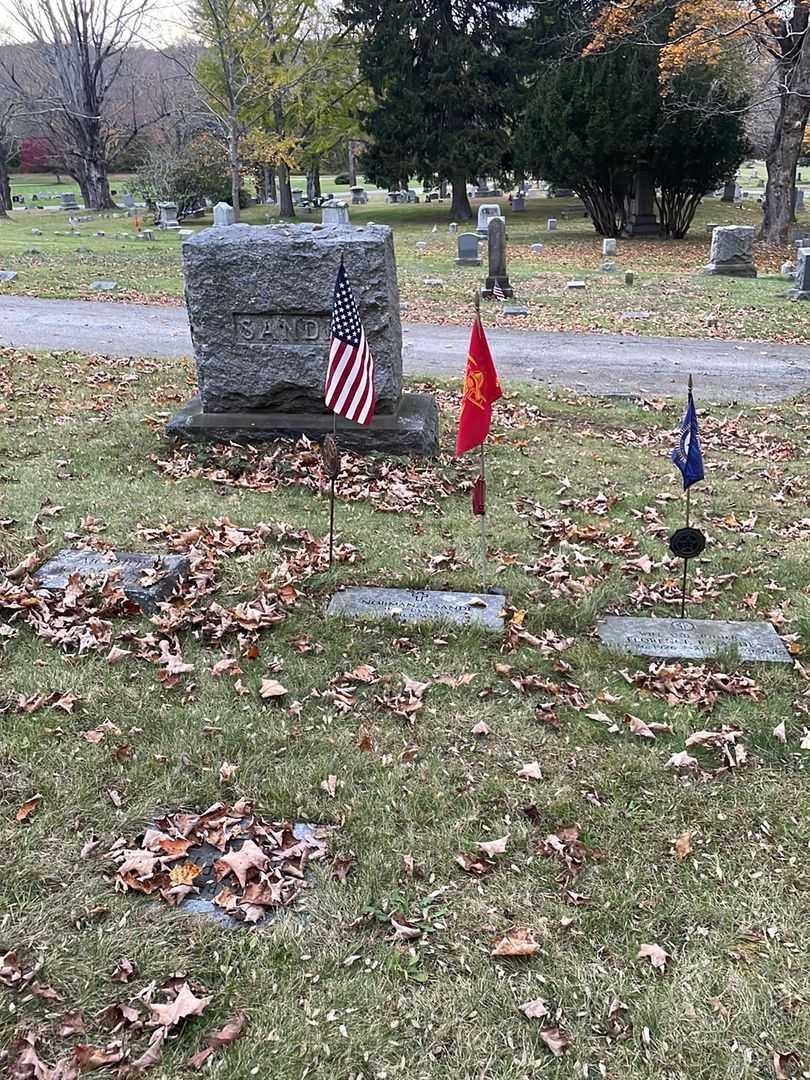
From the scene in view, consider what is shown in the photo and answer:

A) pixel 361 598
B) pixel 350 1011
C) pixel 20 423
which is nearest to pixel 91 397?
pixel 20 423

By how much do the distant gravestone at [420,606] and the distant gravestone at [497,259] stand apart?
13.5 metres

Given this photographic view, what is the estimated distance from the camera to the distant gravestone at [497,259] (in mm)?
17391

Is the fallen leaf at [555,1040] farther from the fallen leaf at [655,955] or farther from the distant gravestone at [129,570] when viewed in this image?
the distant gravestone at [129,570]

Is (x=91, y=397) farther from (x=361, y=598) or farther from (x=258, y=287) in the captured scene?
(x=361, y=598)

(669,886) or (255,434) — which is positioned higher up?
(255,434)

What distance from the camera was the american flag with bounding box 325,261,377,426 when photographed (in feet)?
18.3

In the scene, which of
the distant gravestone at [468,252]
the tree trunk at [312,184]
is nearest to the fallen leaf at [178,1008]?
the distant gravestone at [468,252]

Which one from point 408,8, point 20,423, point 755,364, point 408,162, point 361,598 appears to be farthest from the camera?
point 408,162

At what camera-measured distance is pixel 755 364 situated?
1272 centimetres

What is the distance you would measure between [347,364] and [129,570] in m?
Result: 1.86

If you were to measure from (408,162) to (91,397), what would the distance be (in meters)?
27.4

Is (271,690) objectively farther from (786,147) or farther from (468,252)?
(786,147)

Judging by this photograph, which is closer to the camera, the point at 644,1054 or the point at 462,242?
the point at 644,1054

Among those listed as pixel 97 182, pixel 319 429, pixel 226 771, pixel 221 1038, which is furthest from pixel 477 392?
pixel 97 182
